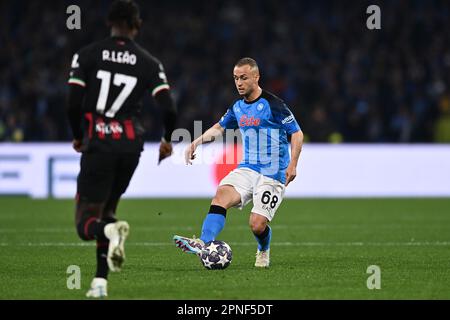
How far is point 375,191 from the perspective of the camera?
20109mm

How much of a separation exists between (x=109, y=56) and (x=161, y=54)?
1806cm

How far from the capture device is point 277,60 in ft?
79.9

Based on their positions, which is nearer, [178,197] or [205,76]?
[178,197]

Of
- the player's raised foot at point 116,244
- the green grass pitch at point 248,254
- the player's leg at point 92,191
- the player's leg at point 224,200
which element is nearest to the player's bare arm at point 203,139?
the player's leg at point 224,200

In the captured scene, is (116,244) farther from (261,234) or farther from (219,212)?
(261,234)

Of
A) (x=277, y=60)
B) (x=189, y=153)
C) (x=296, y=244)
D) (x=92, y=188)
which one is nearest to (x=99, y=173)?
(x=92, y=188)

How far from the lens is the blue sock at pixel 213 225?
9.02m

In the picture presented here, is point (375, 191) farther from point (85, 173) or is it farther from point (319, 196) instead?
point (85, 173)

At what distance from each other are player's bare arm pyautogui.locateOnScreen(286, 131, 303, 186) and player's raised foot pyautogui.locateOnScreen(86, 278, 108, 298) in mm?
2364

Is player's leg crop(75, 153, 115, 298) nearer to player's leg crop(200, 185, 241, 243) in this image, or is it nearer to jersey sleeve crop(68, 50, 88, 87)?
jersey sleeve crop(68, 50, 88, 87)

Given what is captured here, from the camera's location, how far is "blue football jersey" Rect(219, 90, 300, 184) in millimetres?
9297

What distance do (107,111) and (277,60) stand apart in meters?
17.7

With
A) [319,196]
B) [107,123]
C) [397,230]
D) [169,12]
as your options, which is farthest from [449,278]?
[169,12]

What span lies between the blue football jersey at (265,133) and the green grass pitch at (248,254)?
94cm
